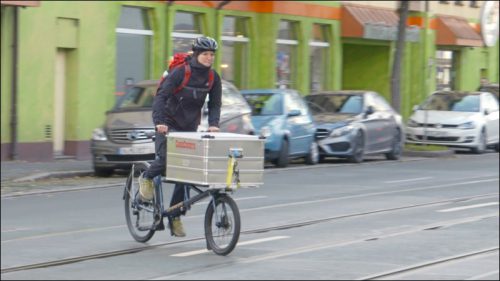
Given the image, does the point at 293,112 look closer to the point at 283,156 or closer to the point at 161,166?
the point at 283,156

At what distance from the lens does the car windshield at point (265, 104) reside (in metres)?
24.4

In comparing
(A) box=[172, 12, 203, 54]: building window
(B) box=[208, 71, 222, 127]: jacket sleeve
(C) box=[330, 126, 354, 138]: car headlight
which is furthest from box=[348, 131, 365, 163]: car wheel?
(B) box=[208, 71, 222, 127]: jacket sleeve

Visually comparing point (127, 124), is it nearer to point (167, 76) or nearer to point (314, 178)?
point (314, 178)

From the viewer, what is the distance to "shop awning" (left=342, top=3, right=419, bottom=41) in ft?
124

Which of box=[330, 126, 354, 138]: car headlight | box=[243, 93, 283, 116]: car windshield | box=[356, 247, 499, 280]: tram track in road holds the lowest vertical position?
box=[356, 247, 499, 280]: tram track in road

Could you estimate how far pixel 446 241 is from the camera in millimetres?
13070

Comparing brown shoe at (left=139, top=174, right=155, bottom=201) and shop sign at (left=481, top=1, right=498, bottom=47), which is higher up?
shop sign at (left=481, top=1, right=498, bottom=47)

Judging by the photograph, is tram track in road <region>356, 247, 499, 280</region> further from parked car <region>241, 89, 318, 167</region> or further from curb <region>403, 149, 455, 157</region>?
curb <region>403, 149, 455, 157</region>

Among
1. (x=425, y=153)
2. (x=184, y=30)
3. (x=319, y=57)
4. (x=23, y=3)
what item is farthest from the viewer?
(x=319, y=57)

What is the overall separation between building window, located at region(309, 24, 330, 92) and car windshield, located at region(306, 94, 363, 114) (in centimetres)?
967

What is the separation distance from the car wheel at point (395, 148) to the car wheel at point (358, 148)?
5.39 ft

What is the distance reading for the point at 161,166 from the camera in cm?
882

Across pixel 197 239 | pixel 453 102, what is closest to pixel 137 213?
pixel 197 239

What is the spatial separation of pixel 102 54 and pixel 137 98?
23.3ft
